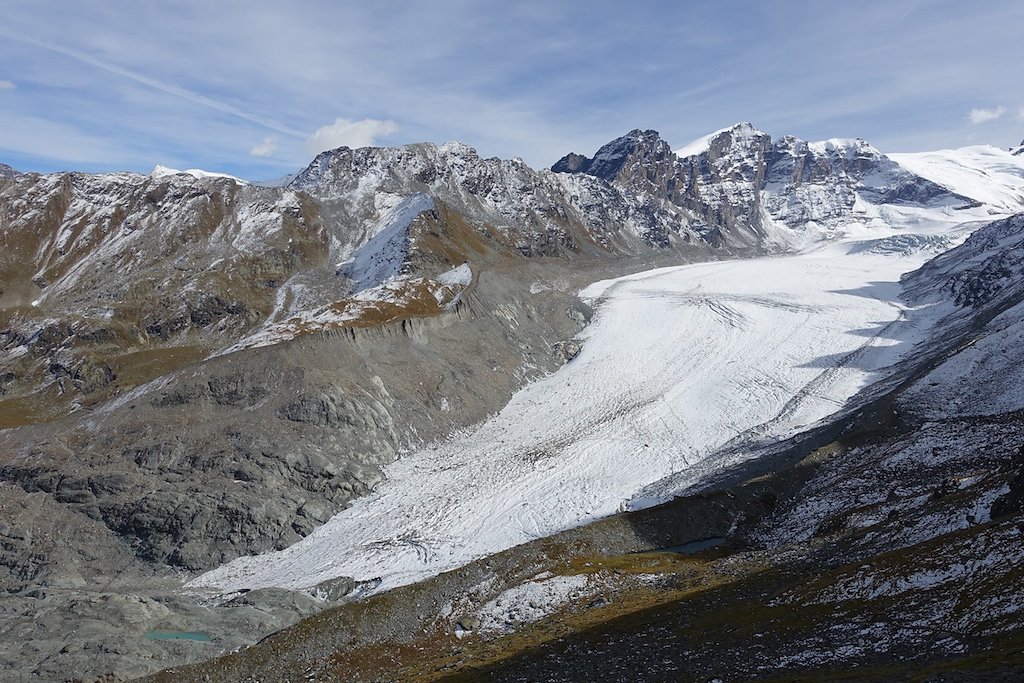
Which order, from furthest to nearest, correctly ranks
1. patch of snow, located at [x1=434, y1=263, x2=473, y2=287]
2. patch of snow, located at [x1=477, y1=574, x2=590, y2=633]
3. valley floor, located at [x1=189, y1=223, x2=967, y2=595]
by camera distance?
patch of snow, located at [x1=434, y1=263, x2=473, y2=287], valley floor, located at [x1=189, y1=223, x2=967, y2=595], patch of snow, located at [x1=477, y1=574, x2=590, y2=633]

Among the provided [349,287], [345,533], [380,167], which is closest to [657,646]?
[345,533]

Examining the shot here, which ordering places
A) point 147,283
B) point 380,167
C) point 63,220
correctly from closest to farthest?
point 147,283 < point 63,220 < point 380,167

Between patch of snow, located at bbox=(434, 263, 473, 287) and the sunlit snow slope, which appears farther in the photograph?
patch of snow, located at bbox=(434, 263, 473, 287)

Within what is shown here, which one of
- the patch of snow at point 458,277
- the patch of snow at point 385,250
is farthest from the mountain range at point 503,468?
the patch of snow at point 385,250

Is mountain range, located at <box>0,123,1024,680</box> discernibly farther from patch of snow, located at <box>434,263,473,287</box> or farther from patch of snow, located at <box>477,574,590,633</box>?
patch of snow, located at <box>434,263,473,287</box>

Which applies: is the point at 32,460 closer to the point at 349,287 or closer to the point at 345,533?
the point at 345,533

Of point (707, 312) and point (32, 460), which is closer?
point (32, 460)

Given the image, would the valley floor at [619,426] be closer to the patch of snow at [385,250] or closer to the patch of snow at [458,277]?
the patch of snow at [458,277]

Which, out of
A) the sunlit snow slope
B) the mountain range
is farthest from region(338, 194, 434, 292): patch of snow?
the sunlit snow slope

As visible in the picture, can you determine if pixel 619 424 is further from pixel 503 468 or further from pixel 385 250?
pixel 385 250
